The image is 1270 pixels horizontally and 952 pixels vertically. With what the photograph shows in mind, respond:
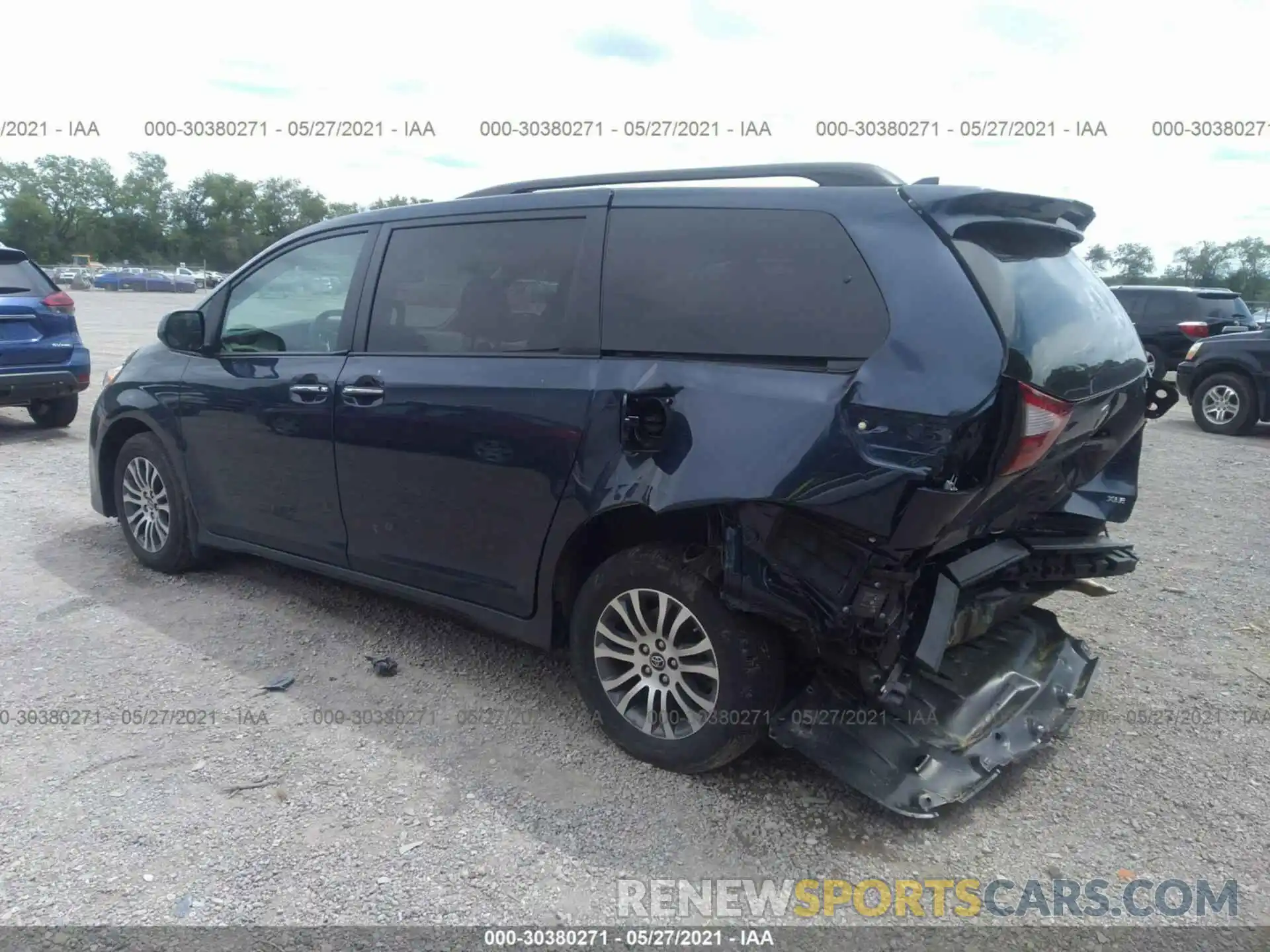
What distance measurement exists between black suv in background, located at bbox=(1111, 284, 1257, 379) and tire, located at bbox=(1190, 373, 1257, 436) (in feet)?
9.75

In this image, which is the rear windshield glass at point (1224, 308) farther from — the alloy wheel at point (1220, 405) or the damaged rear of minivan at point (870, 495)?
the damaged rear of minivan at point (870, 495)

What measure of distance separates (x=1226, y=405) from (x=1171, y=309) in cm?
401

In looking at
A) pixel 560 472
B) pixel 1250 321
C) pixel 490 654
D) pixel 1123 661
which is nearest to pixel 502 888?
pixel 560 472

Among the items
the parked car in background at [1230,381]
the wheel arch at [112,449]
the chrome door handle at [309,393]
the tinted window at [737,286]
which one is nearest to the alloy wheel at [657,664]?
the tinted window at [737,286]

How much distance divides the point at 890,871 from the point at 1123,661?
205 cm

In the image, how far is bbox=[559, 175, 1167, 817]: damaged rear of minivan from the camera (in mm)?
2695

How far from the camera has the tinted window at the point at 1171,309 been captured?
47.9ft

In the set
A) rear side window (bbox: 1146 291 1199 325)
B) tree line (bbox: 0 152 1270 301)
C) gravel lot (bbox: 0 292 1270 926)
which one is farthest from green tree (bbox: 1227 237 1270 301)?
tree line (bbox: 0 152 1270 301)

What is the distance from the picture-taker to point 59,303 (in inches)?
357

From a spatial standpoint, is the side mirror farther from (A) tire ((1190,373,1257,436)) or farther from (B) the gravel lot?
(A) tire ((1190,373,1257,436))

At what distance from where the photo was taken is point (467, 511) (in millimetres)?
3676

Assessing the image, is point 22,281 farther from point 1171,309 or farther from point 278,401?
point 1171,309

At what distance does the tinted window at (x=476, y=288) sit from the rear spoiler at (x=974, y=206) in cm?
122

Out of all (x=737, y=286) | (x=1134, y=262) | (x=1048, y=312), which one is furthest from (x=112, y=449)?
(x=1134, y=262)
